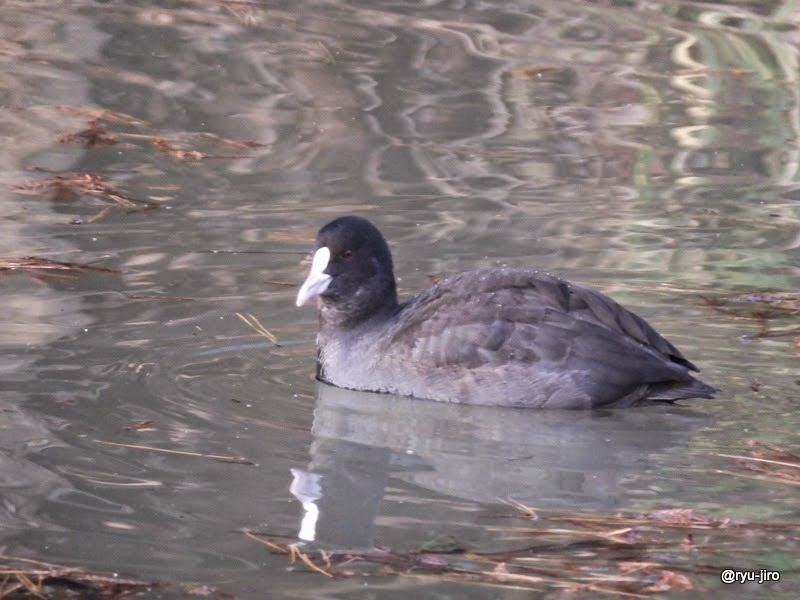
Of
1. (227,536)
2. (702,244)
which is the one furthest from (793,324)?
(227,536)

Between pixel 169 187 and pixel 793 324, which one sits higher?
pixel 793 324

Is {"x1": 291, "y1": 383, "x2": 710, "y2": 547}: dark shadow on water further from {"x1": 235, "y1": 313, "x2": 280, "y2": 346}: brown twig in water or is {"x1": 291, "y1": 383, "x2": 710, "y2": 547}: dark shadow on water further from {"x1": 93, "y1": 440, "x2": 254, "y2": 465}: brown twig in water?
{"x1": 235, "y1": 313, "x2": 280, "y2": 346}: brown twig in water

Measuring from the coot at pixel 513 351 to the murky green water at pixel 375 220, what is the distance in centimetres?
13

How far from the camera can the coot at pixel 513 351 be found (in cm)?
664

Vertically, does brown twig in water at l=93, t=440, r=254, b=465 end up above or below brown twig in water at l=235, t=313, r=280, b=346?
above

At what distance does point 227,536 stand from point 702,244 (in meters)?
4.74

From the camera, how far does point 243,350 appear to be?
727cm

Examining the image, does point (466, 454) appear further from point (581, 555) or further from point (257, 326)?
point (257, 326)

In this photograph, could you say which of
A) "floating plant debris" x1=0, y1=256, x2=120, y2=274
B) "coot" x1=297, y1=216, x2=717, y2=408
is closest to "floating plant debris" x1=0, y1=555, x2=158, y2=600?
"coot" x1=297, y1=216, x2=717, y2=408

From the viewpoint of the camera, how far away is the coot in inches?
262

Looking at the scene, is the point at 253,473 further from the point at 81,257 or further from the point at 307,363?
the point at 81,257

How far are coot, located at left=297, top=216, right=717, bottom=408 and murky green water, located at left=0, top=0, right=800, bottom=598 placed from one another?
131 mm

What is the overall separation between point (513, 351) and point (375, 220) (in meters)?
2.87

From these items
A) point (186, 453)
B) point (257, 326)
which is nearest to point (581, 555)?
point (186, 453)
